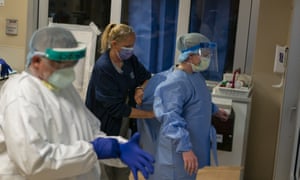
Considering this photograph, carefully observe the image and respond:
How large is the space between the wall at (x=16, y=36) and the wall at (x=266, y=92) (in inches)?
80.7

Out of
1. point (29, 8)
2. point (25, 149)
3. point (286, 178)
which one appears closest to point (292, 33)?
point (286, 178)

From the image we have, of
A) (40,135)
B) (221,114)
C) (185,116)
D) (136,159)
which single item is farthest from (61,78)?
(221,114)

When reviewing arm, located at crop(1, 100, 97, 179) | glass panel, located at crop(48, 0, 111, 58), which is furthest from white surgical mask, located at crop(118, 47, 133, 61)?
glass panel, located at crop(48, 0, 111, 58)

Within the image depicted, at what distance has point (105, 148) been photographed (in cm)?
141

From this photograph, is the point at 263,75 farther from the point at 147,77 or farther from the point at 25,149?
the point at 25,149

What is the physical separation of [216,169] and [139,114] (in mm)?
946

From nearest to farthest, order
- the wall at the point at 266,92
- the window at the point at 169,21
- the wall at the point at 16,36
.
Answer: the wall at the point at 266,92, the window at the point at 169,21, the wall at the point at 16,36

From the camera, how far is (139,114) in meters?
2.52

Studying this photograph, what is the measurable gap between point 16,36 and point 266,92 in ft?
7.40

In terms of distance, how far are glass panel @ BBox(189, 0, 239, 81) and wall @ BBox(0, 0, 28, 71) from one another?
1509 millimetres

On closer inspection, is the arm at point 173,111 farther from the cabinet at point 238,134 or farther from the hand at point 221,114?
the cabinet at point 238,134

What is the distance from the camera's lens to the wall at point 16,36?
3.88 m

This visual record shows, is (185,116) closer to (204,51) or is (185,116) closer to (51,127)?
(204,51)

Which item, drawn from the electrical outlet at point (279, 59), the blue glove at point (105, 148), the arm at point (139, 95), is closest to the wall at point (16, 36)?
the arm at point (139, 95)
